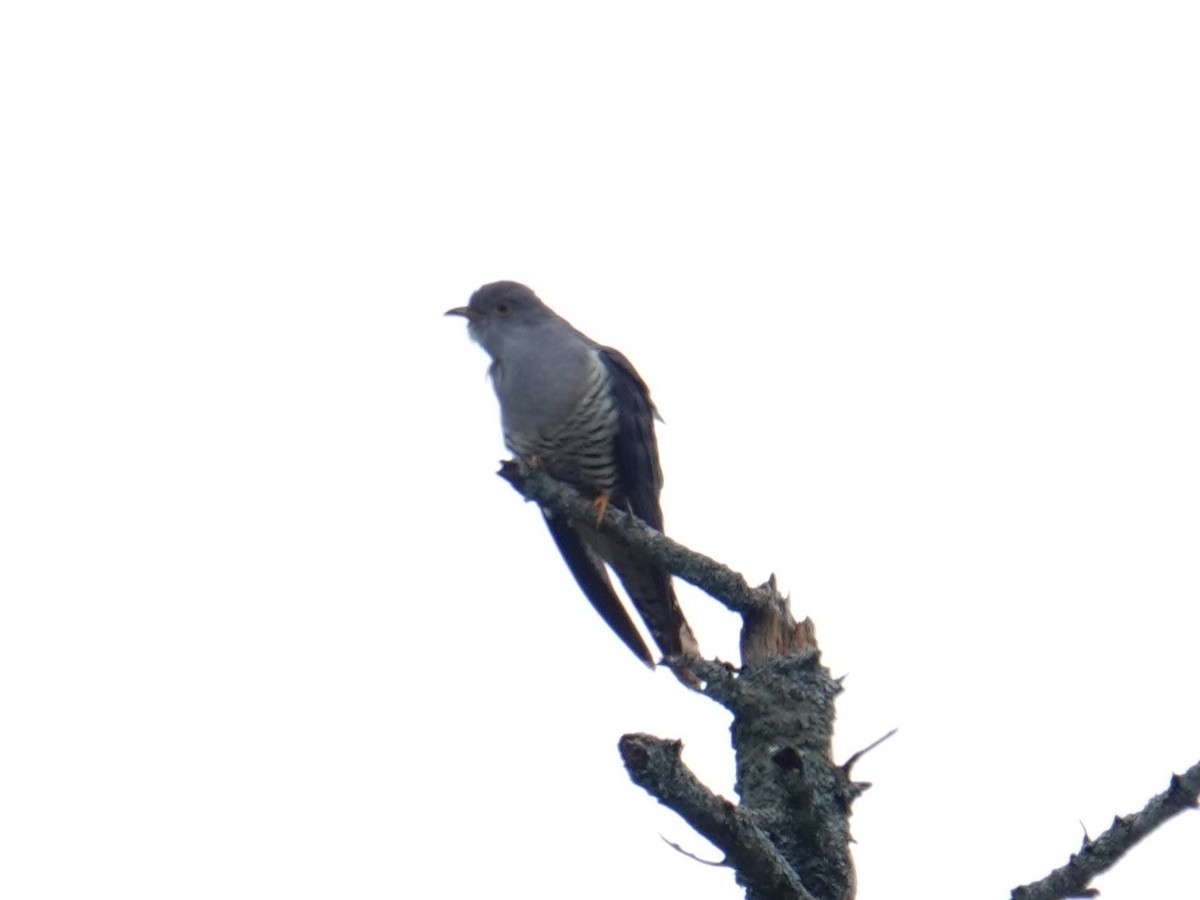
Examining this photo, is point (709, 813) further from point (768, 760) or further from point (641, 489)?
point (641, 489)

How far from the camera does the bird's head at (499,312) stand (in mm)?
6277

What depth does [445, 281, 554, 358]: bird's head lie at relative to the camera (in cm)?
628

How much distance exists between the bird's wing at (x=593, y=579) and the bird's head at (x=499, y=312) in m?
0.84

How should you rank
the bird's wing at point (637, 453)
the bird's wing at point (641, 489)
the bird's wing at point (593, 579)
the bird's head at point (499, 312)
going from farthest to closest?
the bird's head at point (499, 312) → the bird's wing at point (637, 453) → the bird's wing at point (593, 579) → the bird's wing at point (641, 489)

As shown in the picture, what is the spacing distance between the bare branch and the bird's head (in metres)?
3.54

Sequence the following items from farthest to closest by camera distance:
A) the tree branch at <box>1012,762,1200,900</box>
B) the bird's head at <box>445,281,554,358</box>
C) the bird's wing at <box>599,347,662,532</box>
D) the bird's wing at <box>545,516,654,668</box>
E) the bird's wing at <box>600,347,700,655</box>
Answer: the bird's head at <box>445,281,554,358</box> → the bird's wing at <box>599,347,662,532</box> → the bird's wing at <box>545,516,654,668</box> → the bird's wing at <box>600,347,700,655</box> → the tree branch at <box>1012,762,1200,900</box>

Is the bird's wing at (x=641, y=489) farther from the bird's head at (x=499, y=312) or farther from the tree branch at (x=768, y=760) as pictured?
the tree branch at (x=768, y=760)

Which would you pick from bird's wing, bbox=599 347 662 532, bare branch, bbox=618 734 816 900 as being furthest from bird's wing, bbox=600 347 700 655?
bare branch, bbox=618 734 816 900

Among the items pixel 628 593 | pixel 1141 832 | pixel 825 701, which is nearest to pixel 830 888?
pixel 825 701

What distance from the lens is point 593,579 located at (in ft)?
19.0

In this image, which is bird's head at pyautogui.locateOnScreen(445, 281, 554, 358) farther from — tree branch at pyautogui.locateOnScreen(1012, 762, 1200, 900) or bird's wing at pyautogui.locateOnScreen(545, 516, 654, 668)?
tree branch at pyautogui.locateOnScreen(1012, 762, 1200, 900)

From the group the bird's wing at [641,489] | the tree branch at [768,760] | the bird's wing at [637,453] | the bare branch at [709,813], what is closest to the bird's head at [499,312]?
the bird's wing at [641,489]

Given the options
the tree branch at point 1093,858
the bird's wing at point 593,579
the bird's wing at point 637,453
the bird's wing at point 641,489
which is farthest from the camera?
the bird's wing at point 637,453

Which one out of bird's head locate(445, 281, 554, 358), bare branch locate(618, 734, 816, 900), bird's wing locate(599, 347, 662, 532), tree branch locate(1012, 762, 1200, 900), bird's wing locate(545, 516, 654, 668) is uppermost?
bird's head locate(445, 281, 554, 358)
